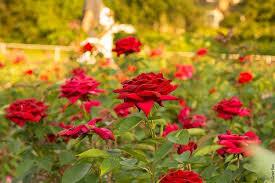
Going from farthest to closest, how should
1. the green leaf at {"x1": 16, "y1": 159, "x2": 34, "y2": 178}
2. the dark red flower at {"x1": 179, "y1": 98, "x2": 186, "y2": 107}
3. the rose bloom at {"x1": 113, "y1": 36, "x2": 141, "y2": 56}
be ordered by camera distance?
the dark red flower at {"x1": 179, "y1": 98, "x2": 186, "y2": 107}
the rose bloom at {"x1": 113, "y1": 36, "x2": 141, "y2": 56}
the green leaf at {"x1": 16, "y1": 159, "x2": 34, "y2": 178}

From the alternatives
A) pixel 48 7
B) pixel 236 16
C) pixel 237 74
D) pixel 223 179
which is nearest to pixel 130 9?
pixel 48 7

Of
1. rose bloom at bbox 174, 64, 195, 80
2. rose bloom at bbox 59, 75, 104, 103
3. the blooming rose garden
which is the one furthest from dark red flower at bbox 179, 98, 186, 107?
rose bloom at bbox 59, 75, 104, 103

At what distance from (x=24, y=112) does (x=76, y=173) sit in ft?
1.91

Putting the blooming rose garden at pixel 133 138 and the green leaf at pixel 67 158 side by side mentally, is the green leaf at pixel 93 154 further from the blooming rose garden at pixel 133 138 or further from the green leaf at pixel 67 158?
the green leaf at pixel 67 158

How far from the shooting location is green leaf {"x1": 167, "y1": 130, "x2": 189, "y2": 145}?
0.91 m

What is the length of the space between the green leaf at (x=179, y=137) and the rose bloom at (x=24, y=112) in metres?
0.76

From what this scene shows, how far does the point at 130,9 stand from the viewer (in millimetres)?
26141

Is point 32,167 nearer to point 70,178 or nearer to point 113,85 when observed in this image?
point 70,178

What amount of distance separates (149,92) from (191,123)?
3.07 ft

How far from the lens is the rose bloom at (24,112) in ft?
4.69

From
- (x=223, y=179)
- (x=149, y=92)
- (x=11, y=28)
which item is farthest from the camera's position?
(x=11, y=28)

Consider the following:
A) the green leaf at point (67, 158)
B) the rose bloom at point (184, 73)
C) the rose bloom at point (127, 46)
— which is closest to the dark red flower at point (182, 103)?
the rose bloom at point (184, 73)

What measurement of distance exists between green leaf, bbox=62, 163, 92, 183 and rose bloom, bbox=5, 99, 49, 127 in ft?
1.79

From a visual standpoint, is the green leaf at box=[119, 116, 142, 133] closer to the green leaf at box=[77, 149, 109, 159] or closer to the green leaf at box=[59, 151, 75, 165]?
the green leaf at box=[77, 149, 109, 159]
